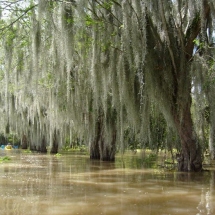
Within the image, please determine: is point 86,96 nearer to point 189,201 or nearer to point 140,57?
point 140,57

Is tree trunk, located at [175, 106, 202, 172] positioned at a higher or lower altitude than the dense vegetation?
lower

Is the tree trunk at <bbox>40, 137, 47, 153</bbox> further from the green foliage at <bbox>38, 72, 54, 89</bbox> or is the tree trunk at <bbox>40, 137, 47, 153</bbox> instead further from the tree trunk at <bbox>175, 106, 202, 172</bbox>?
the tree trunk at <bbox>175, 106, 202, 172</bbox>

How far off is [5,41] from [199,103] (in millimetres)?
5251

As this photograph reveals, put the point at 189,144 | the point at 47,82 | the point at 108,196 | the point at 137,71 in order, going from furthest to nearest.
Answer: the point at 47,82 < the point at 189,144 < the point at 137,71 < the point at 108,196

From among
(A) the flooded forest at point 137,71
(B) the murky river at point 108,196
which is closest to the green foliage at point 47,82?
(A) the flooded forest at point 137,71

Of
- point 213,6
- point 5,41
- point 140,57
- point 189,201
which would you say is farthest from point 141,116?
point 5,41

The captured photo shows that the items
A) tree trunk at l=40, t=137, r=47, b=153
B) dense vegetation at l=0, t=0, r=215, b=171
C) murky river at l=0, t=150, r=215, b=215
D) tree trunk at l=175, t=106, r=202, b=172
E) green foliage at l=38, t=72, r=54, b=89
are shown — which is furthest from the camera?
tree trunk at l=40, t=137, r=47, b=153

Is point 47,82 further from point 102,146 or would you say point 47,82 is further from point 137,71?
point 137,71

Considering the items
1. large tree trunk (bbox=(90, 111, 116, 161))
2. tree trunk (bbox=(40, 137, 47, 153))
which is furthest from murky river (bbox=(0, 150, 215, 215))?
tree trunk (bbox=(40, 137, 47, 153))

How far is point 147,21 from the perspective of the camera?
292 inches

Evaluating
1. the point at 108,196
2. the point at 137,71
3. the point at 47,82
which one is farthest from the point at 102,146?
the point at 108,196

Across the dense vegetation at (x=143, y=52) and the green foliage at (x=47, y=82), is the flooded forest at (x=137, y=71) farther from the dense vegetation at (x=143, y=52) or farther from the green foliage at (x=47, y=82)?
the green foliage at (x=47, y=82)

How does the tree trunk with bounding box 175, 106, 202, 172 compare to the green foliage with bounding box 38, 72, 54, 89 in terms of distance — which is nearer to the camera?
the tree trunk with bounding box 175, 106, 202, 172

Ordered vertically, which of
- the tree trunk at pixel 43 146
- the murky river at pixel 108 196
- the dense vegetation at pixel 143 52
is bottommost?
the murky river at pixel 108 196
